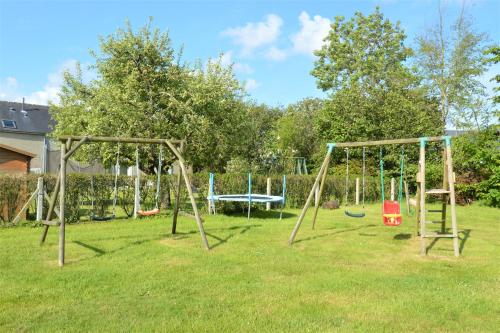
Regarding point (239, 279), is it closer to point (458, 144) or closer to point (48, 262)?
point (48, 262)

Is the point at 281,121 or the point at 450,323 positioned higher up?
the point at 281,121

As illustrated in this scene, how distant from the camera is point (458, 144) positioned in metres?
21.1

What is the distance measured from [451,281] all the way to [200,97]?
1078 cm

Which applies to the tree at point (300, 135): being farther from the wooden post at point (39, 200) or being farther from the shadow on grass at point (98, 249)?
the shadow on grass at point (98, 249)

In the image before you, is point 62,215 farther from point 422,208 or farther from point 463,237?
point 463,237

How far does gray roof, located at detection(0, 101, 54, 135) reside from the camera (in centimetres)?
3816

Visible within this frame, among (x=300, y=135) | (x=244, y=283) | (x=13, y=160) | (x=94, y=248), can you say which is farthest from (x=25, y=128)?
(x=244, y=283)

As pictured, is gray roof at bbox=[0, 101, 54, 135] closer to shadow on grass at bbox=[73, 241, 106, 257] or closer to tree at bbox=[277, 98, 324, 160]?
tree at bbox=[277, 98, 324, 160]

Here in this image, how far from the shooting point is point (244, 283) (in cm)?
561

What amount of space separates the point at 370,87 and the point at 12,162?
67.2ft

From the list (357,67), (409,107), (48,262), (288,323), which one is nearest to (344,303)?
(288,323)

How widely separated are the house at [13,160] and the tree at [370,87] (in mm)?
17617

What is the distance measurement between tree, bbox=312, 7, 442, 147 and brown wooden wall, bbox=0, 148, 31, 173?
694 inches

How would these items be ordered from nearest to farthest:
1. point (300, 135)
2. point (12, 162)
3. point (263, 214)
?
point (12, 162)
point (263, 214)
point (300, 135)
